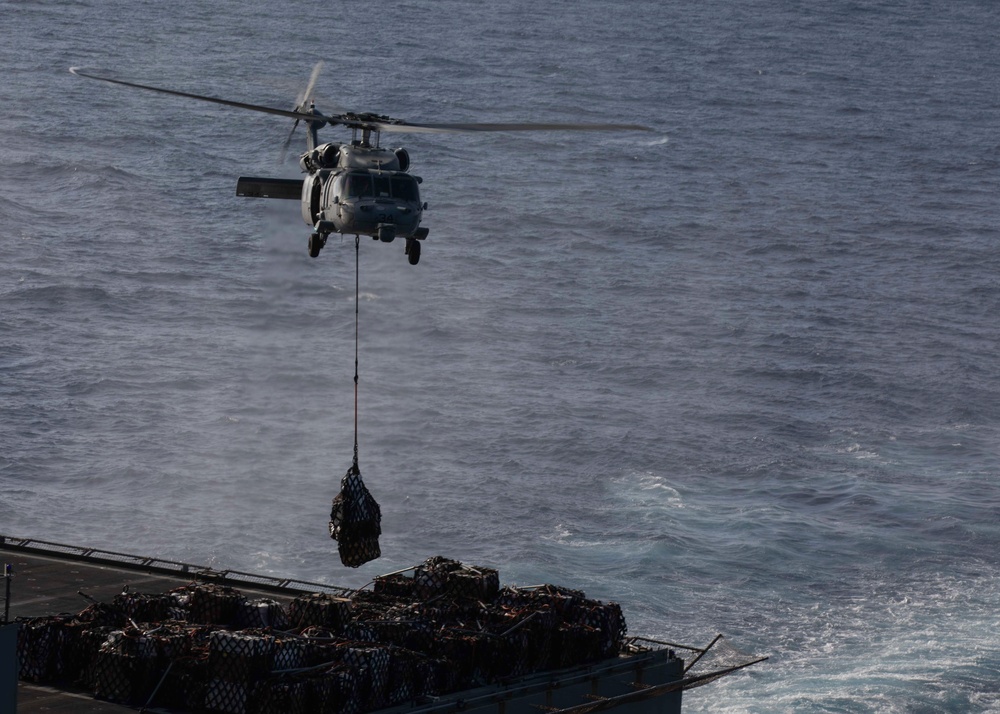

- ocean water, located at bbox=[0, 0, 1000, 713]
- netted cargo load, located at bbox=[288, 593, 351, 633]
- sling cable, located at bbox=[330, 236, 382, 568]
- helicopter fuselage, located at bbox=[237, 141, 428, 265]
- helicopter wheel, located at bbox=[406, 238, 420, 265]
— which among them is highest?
helicopter fuselage, located at bbox=[237, 141, 428, 265]

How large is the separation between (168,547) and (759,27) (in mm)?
125148

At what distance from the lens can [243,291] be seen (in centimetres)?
13975

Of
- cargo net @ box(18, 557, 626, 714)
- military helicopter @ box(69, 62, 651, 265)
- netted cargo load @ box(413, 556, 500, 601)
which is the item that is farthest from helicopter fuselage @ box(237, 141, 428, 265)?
cargo net @ box(18, 557, 626, 714)

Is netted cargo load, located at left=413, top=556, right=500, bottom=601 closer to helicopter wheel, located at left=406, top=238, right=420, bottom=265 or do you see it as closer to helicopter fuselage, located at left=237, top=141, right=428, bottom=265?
helicopter wheel, located at left=406, top=238, right=420, bottom=265

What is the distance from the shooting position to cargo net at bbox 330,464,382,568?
4438cm

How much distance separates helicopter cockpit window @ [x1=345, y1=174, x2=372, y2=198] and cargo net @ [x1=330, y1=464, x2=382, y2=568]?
25.5 ft

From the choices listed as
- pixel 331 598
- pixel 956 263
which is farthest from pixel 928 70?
pixel 331 598

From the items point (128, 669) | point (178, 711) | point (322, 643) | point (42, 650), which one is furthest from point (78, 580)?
point (322, 643)

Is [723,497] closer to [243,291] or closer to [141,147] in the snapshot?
[243,291]

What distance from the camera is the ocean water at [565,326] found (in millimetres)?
92938

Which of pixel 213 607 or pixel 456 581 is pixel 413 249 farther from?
pixel 213 607

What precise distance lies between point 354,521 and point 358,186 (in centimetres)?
951

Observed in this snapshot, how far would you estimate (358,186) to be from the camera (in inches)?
1785

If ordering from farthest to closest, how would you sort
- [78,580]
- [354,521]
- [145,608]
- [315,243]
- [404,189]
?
[78,580], [315,243], [404,189], [354,521], [145,608]
